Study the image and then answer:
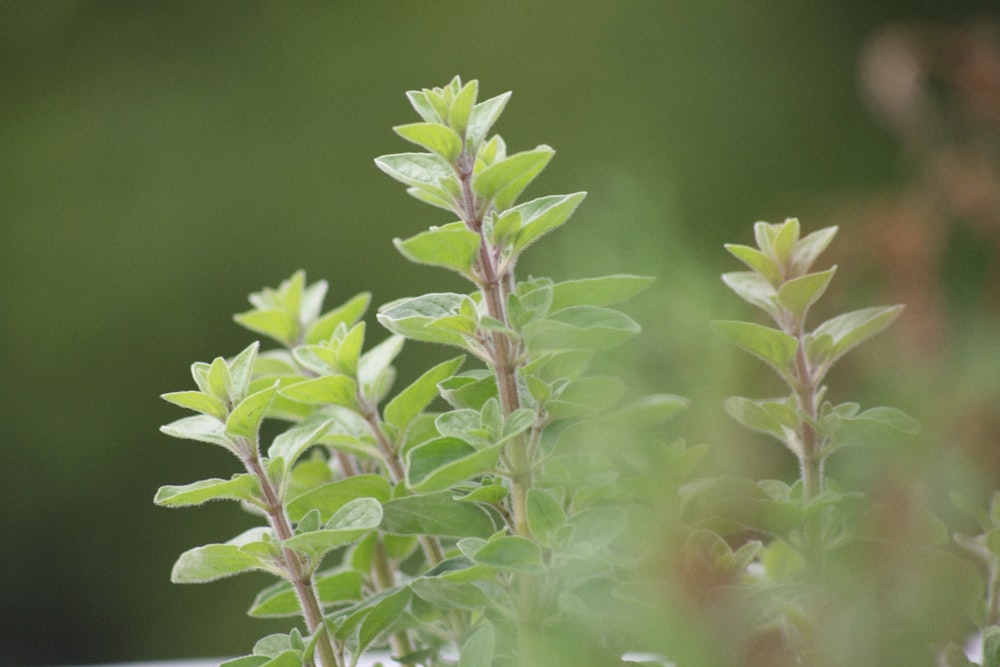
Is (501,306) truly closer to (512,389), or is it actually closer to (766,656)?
(512,389)

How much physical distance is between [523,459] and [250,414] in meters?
0.07

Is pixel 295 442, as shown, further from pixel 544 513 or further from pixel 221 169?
pixel 221 169

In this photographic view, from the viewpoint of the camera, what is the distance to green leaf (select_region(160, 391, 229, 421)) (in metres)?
0.28

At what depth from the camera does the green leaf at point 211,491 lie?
27 centimetres

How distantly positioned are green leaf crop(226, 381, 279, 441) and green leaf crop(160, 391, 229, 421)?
16 mm

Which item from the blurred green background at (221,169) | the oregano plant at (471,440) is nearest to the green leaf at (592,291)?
the oregano plant at (471,440)

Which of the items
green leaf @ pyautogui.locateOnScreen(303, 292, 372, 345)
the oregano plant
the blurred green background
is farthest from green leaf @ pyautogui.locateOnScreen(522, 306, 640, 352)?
the blurred green background

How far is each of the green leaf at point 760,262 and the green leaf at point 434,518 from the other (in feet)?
0.33

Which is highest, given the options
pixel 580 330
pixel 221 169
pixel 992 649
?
pixel 221 169

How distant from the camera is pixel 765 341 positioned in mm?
278

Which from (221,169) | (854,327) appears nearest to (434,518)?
(854,327)

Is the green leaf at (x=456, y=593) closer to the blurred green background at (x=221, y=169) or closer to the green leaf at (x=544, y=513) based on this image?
the green leaf at (x=544, y=513)

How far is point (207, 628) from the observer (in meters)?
2.09

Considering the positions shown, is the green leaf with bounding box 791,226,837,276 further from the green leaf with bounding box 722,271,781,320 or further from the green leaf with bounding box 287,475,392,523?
the green leaf with bounding box 287,475,392,523
